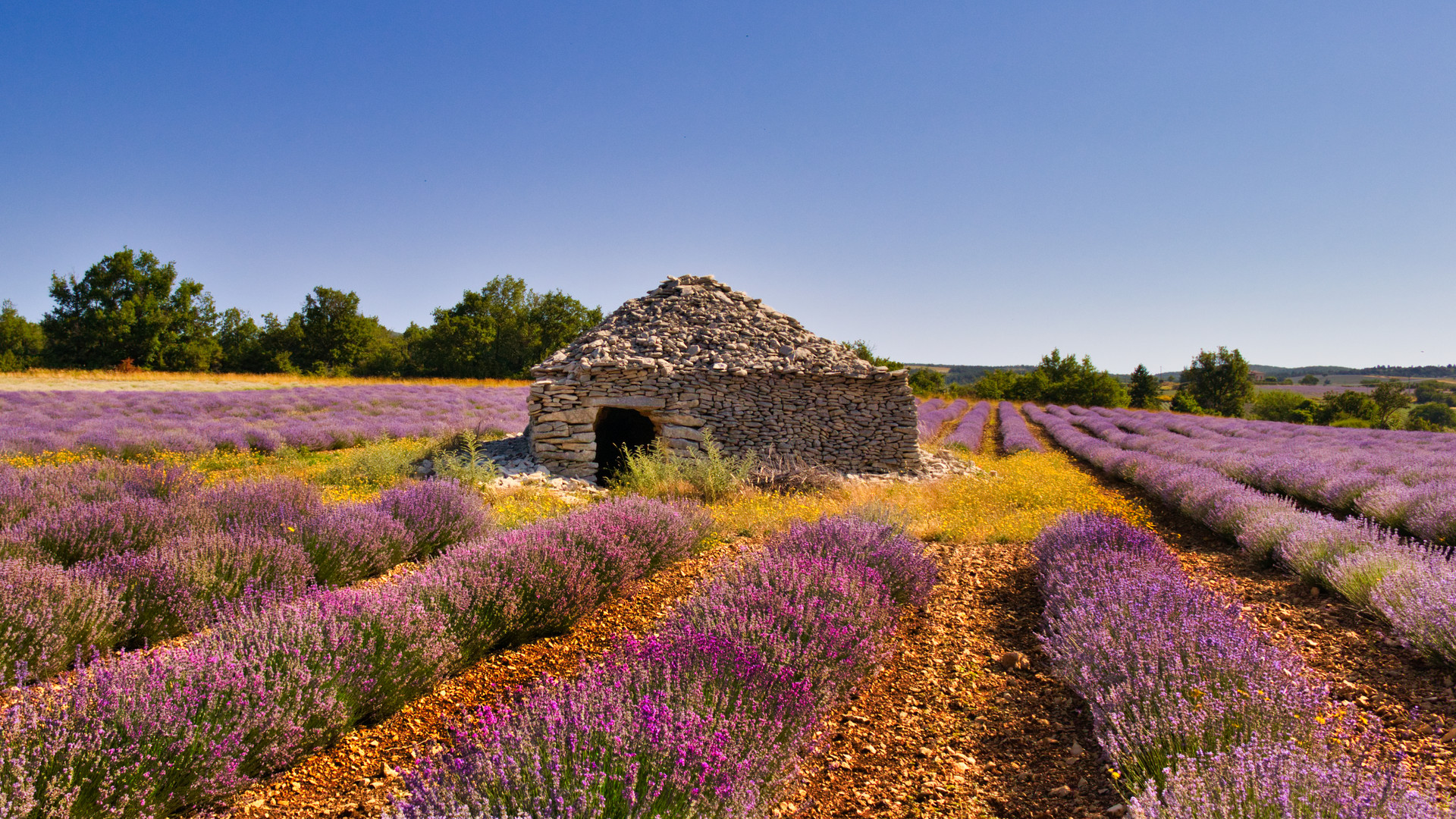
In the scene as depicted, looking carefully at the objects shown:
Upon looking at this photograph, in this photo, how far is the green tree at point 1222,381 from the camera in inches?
1544

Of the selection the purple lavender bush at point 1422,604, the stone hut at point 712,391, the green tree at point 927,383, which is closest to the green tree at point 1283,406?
the green tree at point 927,383

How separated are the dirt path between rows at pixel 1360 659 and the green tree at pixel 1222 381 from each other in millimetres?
43982

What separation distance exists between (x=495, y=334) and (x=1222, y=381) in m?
50.9

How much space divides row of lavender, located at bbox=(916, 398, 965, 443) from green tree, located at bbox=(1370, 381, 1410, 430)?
71.7 feet

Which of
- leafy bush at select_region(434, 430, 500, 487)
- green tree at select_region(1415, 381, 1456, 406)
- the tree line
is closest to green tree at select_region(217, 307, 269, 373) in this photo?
the tree line

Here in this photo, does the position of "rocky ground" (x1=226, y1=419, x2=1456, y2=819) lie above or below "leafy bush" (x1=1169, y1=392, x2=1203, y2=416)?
below

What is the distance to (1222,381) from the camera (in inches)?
1588

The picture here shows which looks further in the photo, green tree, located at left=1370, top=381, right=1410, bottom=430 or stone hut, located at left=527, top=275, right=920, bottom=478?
green tree, located at left=1370, top=381, right=1410, bottom=430

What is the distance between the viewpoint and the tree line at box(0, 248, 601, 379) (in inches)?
1236

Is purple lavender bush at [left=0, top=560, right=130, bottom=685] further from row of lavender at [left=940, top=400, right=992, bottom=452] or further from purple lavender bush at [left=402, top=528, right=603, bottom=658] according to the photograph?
row of lavender at [left=940, top=400, right=992, bottom=452]

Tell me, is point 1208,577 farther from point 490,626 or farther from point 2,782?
point 2,782

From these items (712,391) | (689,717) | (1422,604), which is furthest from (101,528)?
(1422,604)

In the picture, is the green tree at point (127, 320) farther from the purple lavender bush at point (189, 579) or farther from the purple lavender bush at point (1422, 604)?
the purple lavender bush at point (1422, 604)

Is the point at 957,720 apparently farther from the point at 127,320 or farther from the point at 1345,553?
the point at 127,320
